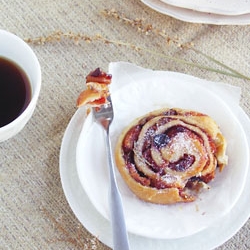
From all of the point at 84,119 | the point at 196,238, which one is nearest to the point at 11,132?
the point at 84,119

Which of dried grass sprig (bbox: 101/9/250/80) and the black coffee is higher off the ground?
the black coffee

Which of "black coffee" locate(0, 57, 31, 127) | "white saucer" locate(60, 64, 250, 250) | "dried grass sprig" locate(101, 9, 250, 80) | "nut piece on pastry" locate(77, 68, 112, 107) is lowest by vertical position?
"white saucer" locate(60, 64, 250, 250)

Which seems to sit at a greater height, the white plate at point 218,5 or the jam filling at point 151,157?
the white plate at point 218,5

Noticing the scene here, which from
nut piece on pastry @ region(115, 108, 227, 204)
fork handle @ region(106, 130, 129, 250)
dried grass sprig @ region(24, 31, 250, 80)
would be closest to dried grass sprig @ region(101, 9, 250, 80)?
dried grass sprig @ region(24, 31, 250, 80)

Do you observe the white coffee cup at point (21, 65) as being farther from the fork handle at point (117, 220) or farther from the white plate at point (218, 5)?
the white plate at point (218, 5)

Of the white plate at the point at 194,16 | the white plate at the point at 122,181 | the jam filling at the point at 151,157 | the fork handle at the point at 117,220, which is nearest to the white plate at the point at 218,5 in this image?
the white plate at the point at 194,16

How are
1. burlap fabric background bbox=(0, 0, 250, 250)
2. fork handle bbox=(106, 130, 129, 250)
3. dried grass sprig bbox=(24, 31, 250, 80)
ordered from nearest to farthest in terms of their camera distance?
fork handle bbox=(106, 130, 129, 250) < burlap fabric background bbox=(0, 0, 250, 250) < dried grass sprig bbox=(24, 31, 250, 80)

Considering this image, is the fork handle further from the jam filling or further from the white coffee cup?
the white coffee cup
